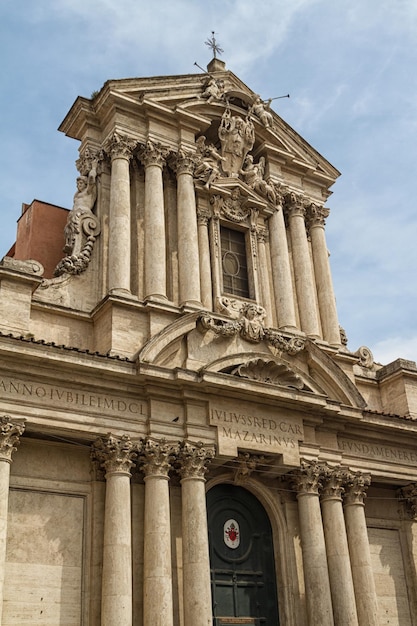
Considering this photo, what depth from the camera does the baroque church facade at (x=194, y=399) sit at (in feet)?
43.9

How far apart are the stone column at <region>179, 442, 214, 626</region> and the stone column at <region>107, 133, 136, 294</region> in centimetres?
362

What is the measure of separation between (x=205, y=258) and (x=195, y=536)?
636 centimetres

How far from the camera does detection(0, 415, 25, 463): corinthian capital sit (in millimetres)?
12711

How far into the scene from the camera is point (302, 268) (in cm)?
1914

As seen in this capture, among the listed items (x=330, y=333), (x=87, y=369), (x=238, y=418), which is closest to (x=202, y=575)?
(x=238, y=418)

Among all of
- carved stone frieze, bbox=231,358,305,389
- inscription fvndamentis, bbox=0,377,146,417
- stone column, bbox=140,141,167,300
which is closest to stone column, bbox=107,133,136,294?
stone column, bbox=140,141,167,300

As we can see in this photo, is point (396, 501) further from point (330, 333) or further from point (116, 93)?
point (116, 93)

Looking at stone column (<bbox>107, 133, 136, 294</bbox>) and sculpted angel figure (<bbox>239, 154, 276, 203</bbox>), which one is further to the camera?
sculpted angel figure (<bbox>239, 154, 276, 203</bbox>)

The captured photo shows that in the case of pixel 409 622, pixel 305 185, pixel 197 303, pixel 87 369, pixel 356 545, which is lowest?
pixel 409 622

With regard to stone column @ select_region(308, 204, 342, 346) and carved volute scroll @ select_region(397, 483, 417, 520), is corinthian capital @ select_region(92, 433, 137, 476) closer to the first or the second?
stone column @ select_region(308, 204, 342, 346)

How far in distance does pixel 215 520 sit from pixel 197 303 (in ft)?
14.5

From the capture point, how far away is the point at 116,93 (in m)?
17.6

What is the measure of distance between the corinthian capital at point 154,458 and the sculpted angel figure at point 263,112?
951cm

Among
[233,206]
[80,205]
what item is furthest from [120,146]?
[233,206]
